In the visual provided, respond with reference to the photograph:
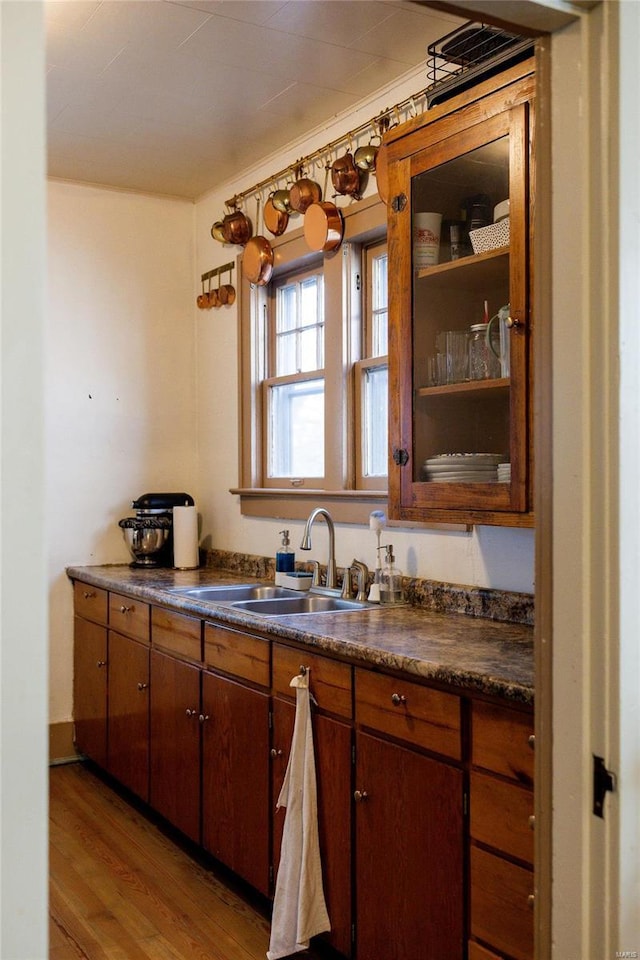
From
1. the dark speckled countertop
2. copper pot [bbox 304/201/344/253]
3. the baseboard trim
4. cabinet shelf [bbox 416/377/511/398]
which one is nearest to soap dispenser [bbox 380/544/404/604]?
the dark speckled countertop

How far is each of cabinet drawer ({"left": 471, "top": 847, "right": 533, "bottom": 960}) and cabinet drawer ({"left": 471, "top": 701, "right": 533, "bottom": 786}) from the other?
0.18 meters

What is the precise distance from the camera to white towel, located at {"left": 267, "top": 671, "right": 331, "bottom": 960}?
2.30 m

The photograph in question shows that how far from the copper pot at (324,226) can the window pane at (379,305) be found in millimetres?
167

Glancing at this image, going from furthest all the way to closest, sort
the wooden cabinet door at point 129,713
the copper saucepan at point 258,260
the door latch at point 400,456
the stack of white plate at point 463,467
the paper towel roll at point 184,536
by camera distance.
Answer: the paper towel roll at point 184,536, the copper saucepan at point 258,260, the wooden cabinet door at point 129,713, the door latch at point 400,456, the stack of white plate at point 463,467

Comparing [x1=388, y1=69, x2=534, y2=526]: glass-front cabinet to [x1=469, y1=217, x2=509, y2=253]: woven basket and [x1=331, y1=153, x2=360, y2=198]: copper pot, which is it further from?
[x1=331, y1=153, x2=360, y2=198]: copper pot

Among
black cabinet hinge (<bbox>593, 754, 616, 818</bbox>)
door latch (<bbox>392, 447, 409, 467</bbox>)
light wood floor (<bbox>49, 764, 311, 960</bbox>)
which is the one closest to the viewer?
black cabinet hinge (<bbox>593, 754, 616, 818</bbox>)

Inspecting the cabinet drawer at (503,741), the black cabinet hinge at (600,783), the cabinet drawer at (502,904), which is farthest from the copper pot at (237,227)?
the black cabinet hinge at (600,783)

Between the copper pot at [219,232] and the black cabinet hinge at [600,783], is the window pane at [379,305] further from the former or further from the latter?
Answer: the black cabinet hinge at [600,783]

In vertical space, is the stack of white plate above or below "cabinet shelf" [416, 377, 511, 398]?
below

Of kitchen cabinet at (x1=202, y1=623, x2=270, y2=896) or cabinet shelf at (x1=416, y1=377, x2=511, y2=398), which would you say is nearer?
cabinet shelf at (x1=416, y1=377, x2=511, y2=398)

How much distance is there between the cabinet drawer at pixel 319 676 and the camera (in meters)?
2.25

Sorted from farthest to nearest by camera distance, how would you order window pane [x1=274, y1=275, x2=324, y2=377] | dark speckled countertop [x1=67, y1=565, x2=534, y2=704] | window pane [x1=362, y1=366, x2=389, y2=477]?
window pane [x1=274, y1=275, x2=324, y2=377] → window pane [x1=362, y1=366, x2=389, y2=477] → dark speckled countertop [x1=67, y1=565, x2=534, y2=704]

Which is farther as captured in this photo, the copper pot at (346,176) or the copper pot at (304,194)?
the copper pot at (304,194)

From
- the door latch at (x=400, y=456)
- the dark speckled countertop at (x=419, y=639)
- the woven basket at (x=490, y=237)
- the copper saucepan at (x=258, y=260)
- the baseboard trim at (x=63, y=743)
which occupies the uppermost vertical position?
the copper saucepan at (x=258, y=260)
